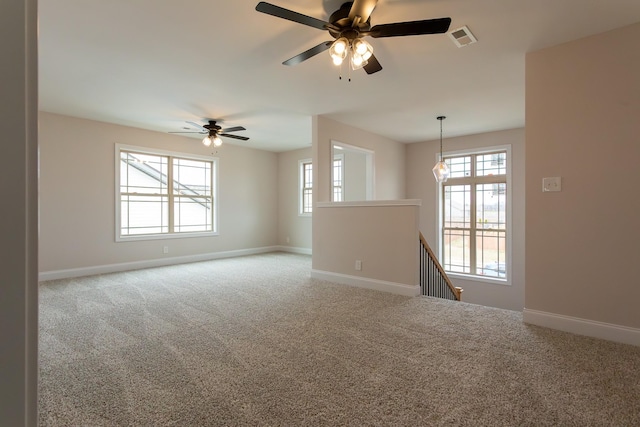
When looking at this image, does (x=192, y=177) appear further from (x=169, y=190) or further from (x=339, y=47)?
(x=339, y=47)

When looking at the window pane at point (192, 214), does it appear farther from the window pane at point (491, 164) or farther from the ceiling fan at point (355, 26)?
the window pane at point (491, 164)

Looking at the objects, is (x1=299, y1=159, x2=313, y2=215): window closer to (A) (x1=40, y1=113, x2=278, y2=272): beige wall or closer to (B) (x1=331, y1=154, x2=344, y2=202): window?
(B) (x1=331, y1=154, x2=344, y2=202): window

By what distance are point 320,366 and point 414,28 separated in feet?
7.70

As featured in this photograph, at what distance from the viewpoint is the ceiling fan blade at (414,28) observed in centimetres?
204

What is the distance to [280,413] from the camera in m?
1.74

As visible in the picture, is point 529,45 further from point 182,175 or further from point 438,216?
point 182,175

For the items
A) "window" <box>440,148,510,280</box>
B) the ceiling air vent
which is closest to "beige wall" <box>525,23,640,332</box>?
the ceiling air vent

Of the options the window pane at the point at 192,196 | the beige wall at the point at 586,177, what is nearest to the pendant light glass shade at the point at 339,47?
the beige wall at the point at 586,177

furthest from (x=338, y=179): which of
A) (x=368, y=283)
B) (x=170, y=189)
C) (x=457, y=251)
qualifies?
(x=170, y=189)

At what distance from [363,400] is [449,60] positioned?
10.1ft

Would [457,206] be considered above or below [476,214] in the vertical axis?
above

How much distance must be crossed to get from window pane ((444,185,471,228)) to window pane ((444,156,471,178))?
0.79ft

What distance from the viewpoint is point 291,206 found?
792 cm

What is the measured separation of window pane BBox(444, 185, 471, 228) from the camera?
6406 mm
